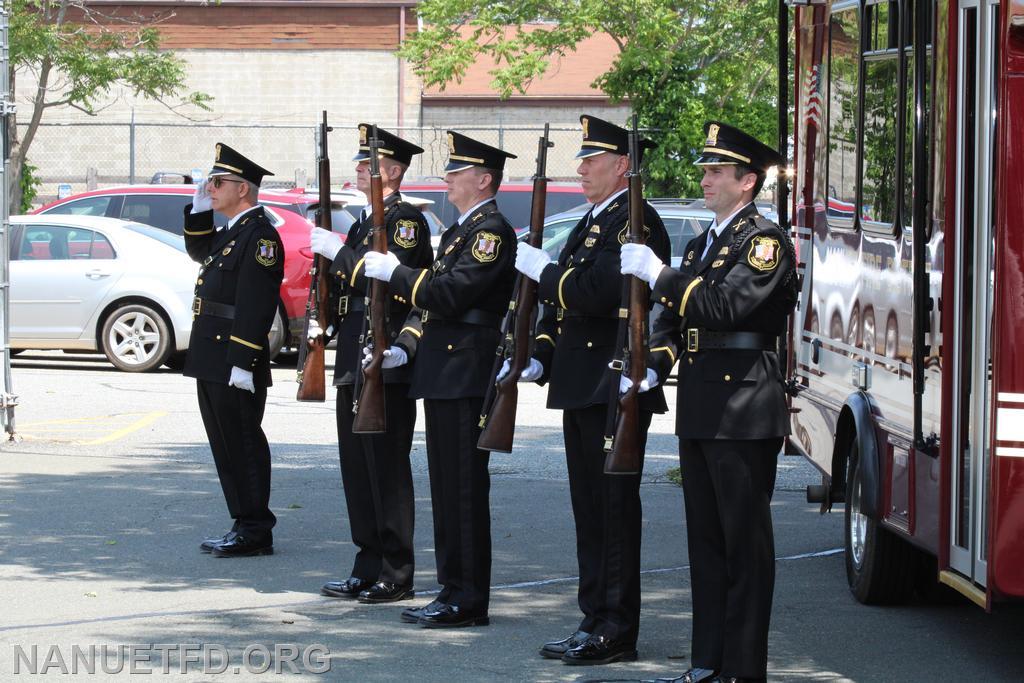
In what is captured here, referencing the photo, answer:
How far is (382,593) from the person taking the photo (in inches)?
284

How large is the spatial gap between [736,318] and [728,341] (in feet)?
0.60

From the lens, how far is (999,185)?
207 inches

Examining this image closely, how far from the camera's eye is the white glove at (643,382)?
5.82 metres

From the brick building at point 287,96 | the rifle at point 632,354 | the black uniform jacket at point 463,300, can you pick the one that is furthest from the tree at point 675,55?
the rifle at point 632,354

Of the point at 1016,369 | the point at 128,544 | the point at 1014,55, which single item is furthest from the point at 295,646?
the point at 1014,55

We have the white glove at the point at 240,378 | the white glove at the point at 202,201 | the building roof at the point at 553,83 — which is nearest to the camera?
the white glove at the point at 240,378

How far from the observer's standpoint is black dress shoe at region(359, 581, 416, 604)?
23.6 feet

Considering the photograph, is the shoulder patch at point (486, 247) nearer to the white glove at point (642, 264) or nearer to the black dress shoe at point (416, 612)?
the white glove at point (642, 264)

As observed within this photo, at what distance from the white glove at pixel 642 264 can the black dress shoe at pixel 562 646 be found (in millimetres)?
1523

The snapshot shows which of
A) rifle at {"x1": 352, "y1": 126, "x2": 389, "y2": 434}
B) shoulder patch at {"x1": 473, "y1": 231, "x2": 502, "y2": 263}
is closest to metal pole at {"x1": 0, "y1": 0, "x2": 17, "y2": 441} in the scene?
rifle at {"x1": 352, "y1": 126, "x2": 389, "y2": 434}

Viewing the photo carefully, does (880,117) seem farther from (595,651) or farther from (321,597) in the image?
(321,597)

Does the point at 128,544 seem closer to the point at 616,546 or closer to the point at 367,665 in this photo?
the point at 367,665

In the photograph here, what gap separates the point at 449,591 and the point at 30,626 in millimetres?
1762

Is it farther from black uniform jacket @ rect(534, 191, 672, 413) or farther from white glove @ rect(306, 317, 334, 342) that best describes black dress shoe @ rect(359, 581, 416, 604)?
black uniform jacket @ rect(534, 191, 672, 413)
